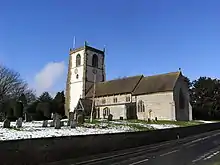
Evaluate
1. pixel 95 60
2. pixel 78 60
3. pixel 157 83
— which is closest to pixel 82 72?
pixel 78 60

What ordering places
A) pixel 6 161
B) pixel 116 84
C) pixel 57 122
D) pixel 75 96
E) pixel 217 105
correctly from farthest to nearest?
pixel 217 105, pixel 75 96, pixel 116 84, pixel 57 122, pixel 6 161

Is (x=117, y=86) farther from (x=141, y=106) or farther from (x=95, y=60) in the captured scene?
(x=95, y=60)

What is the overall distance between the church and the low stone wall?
121ft

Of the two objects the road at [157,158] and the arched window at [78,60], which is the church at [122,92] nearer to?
the arched window at [78,60]

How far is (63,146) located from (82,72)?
210ft

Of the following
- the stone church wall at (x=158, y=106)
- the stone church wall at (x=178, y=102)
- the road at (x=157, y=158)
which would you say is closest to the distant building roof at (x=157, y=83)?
the stone church wall at (x=158, y=106)

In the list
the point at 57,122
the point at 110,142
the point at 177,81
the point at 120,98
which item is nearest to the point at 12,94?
the point at 120,98

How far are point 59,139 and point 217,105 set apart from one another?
88300 mm

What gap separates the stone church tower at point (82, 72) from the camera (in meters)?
79.9

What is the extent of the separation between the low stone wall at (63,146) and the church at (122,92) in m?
36.7

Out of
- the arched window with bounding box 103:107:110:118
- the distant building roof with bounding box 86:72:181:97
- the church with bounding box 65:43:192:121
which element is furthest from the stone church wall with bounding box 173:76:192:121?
the arched window with bounding box 103:107:110:118

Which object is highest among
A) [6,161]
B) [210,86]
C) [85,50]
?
[85,50]

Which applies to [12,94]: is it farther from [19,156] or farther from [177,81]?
[19,156]

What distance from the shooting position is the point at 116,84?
245ft
